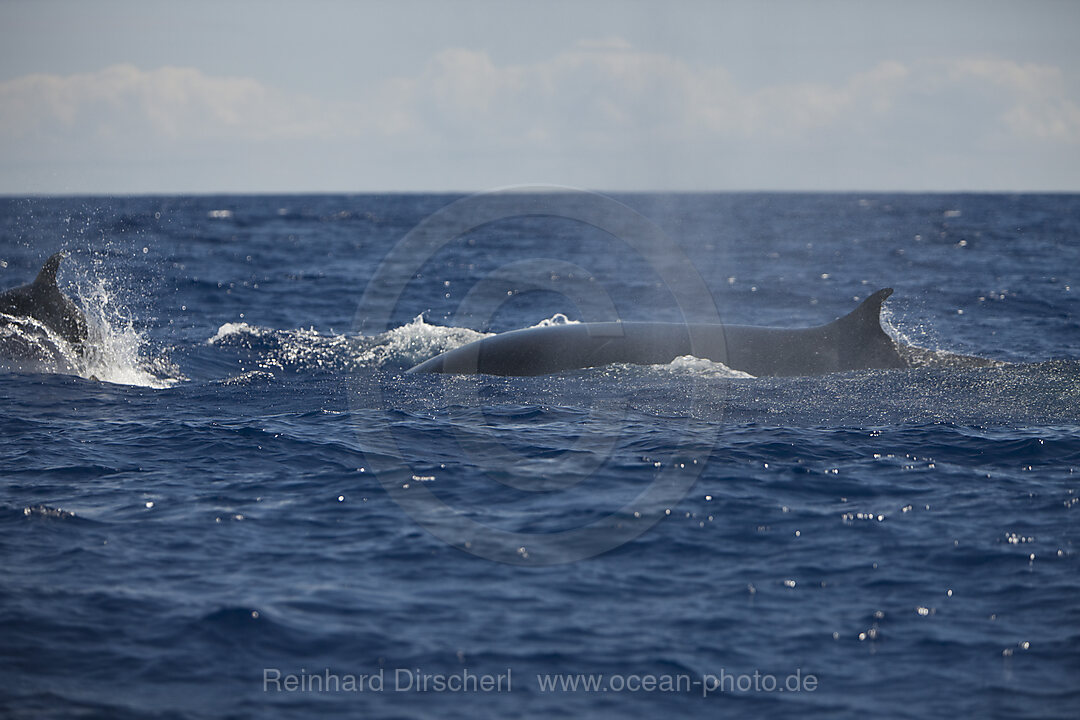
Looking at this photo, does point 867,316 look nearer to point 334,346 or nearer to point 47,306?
point 334,346

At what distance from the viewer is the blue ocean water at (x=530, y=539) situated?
6531 mm

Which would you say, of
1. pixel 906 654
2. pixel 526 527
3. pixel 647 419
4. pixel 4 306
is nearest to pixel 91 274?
pixel 4 306

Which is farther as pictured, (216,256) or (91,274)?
(216,256)

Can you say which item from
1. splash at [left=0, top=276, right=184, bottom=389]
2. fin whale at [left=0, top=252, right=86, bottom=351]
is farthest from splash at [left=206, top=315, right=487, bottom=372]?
fin whale at [left=0, top=252, right=86, bottom=351]

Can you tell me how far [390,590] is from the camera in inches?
306

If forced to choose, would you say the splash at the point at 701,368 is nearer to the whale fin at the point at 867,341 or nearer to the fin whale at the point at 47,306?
the whale fin at the point at 867,341

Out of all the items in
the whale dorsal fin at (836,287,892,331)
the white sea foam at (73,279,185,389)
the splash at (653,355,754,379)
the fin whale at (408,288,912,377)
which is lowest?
the white sea foam at (73,279,185,389)

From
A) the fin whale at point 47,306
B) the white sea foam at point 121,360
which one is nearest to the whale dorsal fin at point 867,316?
the white sea foam at point 121,360

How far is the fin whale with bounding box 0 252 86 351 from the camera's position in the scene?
17859mm

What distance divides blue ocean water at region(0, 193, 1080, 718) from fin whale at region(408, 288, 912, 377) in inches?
20.3

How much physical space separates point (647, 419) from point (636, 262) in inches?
1376

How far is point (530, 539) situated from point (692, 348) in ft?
26.4

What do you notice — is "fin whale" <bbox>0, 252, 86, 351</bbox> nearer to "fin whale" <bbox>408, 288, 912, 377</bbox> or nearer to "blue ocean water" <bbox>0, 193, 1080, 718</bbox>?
"blue ocean water" <bbox>0, 193, 1080, 718</bbox>

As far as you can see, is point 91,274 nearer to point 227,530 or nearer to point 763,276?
point 763,276
